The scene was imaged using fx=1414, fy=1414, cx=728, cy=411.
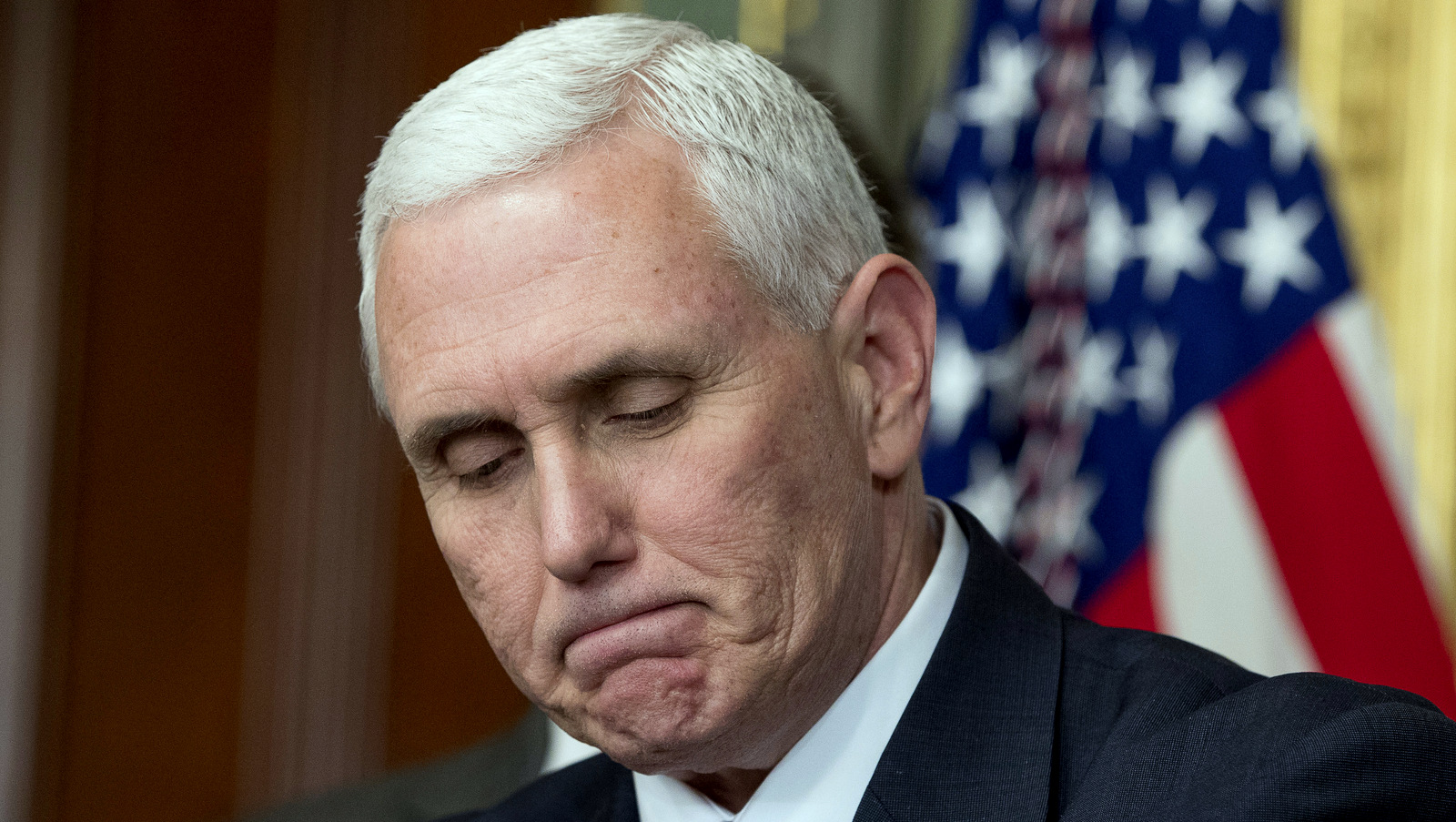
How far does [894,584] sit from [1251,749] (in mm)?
529

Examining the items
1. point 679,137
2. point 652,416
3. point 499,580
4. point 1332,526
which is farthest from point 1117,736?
point 1332,526

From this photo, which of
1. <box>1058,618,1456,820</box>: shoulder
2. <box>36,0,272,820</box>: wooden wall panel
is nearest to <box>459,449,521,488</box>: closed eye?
<box>1058,618,1456,820</box>: shoulder

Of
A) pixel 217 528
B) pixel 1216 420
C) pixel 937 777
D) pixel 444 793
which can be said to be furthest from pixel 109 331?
pixel 937 777

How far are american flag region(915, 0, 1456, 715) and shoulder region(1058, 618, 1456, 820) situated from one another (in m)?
1.66

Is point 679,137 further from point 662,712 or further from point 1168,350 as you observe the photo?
point 1168,350

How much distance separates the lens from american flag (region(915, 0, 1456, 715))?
9.75 feet

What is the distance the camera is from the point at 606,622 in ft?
4.55

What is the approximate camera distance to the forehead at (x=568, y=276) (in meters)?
1.37

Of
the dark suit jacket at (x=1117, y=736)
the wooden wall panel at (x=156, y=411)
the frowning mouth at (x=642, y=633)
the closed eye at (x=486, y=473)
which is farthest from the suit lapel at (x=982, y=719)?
the wooden wall panel at (x=156, y=411)

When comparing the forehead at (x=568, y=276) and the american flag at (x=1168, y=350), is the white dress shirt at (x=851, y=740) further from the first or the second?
the american flag at (x=1168, y=350)

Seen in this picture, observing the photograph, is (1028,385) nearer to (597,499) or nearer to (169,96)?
(597,499)

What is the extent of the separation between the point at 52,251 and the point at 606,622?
332 cm

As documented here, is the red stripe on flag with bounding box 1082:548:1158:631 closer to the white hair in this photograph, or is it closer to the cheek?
the white hair

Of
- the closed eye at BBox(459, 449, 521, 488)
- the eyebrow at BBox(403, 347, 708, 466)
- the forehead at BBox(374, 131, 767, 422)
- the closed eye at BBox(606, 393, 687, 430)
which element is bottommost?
the closed eye at BBox(459, 449, 521, 488)
